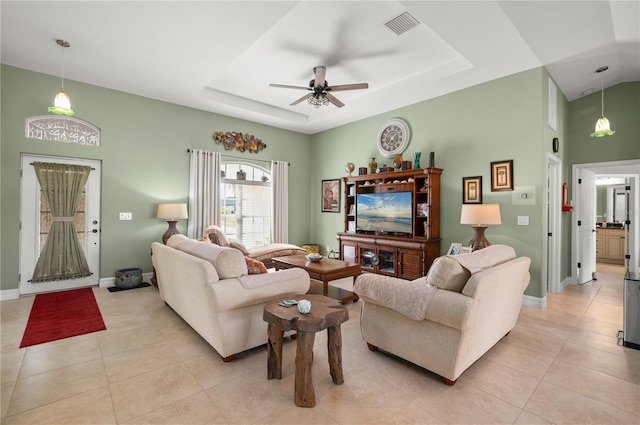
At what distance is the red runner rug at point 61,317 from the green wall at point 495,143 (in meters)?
4.91

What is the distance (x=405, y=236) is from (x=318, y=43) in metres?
3.20

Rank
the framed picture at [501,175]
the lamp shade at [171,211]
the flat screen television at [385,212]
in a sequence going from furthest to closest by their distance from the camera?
1. the flat screen television at [385,212]
2. the lamp shade at [171,211]
3. the framed picture at [501,175]

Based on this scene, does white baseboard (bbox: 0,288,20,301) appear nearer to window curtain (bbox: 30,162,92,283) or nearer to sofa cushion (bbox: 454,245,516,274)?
window curtain (bbox: 30,162,92,283)

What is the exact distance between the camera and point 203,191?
18.6 ft

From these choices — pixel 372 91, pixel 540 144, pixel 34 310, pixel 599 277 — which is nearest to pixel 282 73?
pixel 372 91

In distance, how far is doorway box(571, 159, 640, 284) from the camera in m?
4.57

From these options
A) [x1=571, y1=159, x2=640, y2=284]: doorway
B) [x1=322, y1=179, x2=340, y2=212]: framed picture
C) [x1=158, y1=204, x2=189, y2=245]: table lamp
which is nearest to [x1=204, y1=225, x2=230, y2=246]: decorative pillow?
[x1=158, y1=204, x2=189, y2=245]: table lamp

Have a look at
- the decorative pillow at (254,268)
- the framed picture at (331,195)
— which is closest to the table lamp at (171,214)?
the decorative pillow at (254,268)

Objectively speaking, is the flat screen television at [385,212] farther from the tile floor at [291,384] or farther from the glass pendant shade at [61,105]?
the glass pendant shade at [61,105]

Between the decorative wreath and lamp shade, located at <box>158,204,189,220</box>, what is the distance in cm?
166

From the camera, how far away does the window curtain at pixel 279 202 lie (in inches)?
263

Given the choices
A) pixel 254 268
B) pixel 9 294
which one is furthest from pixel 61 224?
pixel 254 268

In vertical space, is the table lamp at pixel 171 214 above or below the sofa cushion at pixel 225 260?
above

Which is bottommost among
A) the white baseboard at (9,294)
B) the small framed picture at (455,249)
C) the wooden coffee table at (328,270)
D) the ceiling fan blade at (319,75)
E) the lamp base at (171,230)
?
the white baseboard at (9,294)
